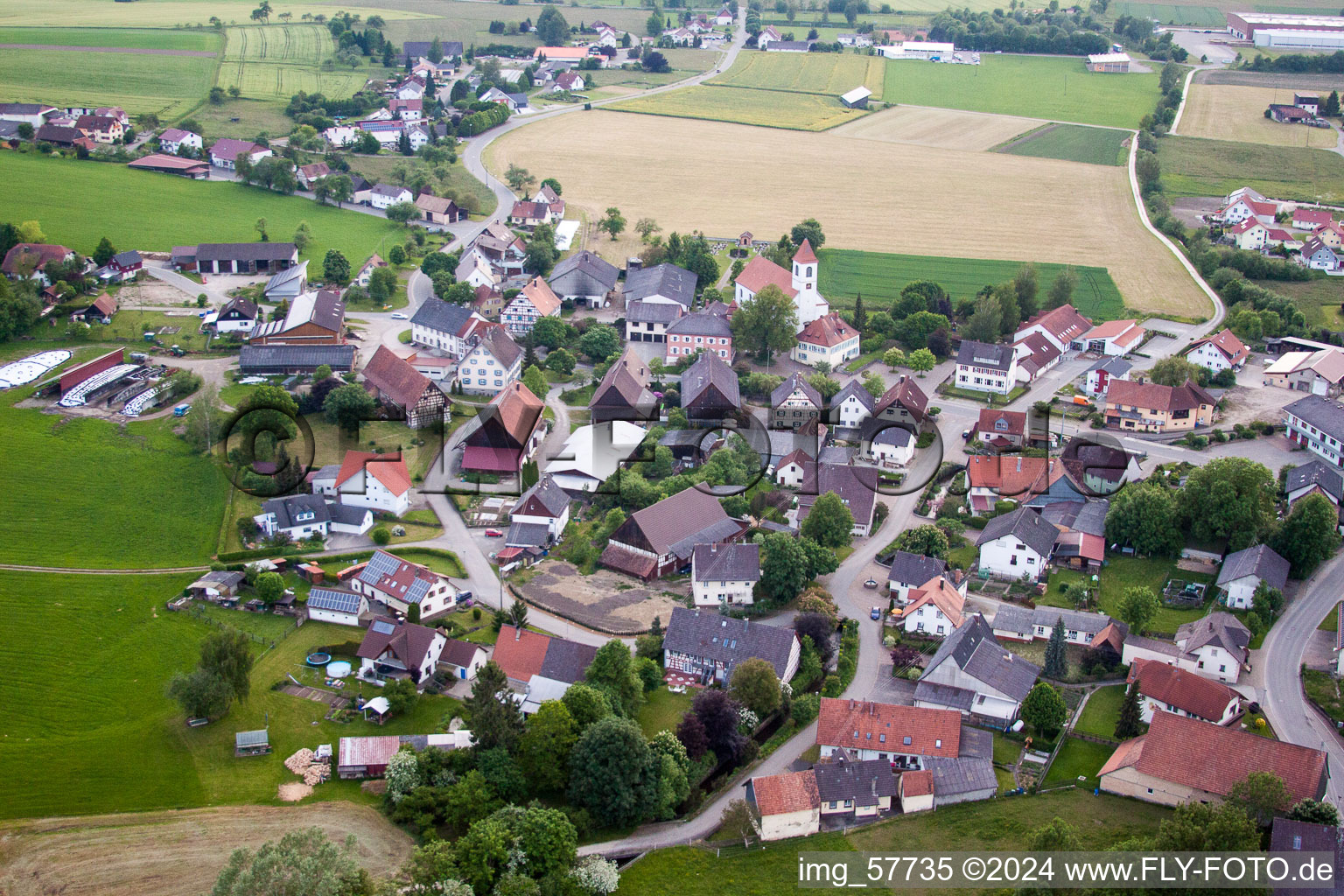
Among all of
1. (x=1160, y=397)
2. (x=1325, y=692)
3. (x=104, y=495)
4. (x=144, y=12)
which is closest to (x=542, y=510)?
(x=104, y=495)

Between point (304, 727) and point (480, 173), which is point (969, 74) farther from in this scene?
point (304, 727)

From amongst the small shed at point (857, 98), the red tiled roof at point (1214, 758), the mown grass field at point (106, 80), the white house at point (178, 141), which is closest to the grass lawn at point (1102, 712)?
the red tiled roof at point (1214, 758)

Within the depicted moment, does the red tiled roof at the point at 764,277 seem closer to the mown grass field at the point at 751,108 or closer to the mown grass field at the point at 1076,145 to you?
the mown grass field at the point at 1076,145

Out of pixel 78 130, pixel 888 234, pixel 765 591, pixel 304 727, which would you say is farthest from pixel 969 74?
pixel 304 727

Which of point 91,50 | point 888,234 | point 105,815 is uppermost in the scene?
point 91,50

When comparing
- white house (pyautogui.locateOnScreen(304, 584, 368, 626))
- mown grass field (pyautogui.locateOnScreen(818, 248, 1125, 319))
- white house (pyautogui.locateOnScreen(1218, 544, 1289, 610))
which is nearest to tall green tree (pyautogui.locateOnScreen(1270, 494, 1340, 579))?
white house (pyautogui.locateOnScreen(1218, 544, 1289, 610))

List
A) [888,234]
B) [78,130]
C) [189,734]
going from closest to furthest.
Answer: [189,734], [888,234], [78,130]
